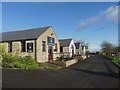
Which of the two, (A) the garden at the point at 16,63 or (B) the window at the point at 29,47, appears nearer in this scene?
(A) the garden at the point at 16,63

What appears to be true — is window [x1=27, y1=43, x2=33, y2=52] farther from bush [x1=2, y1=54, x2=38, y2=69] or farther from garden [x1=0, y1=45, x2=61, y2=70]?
bush [x1=2, y1=54, x2=38, y2=69]

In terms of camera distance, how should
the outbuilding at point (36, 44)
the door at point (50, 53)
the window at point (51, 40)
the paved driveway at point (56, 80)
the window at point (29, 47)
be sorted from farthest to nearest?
the window at point (51, 40) < the door at point (50, 53) < the window at point (29, 47) < the outbuilding at point (36, 44) < the paved driveway at point (56, 80)

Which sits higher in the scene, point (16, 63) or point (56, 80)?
point (16, 63)

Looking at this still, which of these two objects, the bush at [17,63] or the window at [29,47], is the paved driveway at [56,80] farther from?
the window at [29,47]

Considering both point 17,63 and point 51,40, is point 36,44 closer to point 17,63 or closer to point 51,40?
point 51,40

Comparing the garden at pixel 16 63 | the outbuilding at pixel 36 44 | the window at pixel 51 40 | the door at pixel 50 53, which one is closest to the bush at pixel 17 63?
the garden at pixel 16 63

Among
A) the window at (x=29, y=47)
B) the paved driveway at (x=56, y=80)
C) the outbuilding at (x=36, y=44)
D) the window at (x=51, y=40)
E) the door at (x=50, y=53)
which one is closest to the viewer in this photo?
the paved driveway at (x=56, y=80)

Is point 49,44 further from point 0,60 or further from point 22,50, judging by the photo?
point 0,60

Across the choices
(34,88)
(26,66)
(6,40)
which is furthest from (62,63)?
(34,88)

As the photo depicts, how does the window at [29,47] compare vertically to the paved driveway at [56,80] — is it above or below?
above

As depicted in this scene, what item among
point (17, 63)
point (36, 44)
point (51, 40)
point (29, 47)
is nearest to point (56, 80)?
point (17, 63)

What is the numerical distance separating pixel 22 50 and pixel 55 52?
692 centimetres

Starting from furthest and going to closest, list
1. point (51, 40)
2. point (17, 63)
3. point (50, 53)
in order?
point (51, 40)
point (50, 53)
point (17, 63)

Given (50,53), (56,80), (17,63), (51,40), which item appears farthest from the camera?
(51,40)
